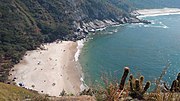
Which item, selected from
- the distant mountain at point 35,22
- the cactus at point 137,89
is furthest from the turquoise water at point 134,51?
the cactus at point 137,89

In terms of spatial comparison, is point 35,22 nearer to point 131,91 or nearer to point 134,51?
point 134,51

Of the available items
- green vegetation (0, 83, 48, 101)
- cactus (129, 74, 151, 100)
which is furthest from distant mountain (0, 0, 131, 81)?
cactus (129, 74, 151, 100)

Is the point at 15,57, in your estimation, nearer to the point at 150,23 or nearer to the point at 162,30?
the point at 162,30

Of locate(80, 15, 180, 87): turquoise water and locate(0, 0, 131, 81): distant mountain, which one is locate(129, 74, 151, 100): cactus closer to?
locate(80, 15, 180, 87): turquoise water

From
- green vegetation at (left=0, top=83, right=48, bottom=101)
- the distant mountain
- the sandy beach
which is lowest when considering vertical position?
green vegetation at (left=0, top=83, right=48, bottom=101)

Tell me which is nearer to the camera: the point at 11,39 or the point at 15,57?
the point at 15,57

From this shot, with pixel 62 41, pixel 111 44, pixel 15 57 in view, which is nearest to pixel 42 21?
pixel 62 41

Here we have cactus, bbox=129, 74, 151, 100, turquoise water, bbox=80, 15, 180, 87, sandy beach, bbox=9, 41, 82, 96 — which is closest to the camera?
cactus, bbox=129, 74, 151, 100
